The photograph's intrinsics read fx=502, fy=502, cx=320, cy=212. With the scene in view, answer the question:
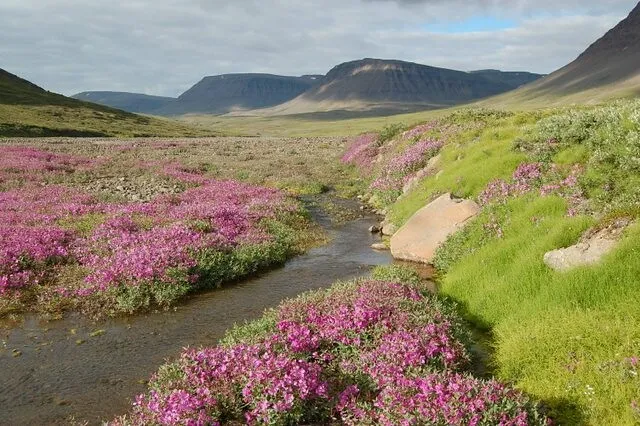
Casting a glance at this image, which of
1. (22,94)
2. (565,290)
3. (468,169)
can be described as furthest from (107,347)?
(22,94)

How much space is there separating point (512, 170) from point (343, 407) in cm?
1361

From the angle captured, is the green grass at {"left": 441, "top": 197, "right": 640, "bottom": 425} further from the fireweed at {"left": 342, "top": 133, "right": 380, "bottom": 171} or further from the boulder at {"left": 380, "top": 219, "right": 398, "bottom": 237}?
the fireweed at {"left": 342, "top": 133, "right": 380, "bottom": 171}

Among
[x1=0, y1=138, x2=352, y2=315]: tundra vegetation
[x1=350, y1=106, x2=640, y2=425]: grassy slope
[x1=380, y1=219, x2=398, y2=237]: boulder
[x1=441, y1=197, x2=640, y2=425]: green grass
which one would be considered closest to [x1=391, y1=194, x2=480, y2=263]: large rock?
[x1=350, y1=106, x2=640, y2=425]: grassy slope

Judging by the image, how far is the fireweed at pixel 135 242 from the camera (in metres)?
14.7

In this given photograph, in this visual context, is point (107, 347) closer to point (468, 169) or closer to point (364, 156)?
point (468, 169)

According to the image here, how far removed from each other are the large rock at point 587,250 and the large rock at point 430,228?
5.31 metres

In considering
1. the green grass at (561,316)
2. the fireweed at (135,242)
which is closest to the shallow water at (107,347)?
the fireweed at (135,242)

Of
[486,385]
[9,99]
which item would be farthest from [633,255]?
[9,99]

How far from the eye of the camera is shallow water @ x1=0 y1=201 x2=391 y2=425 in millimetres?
9094

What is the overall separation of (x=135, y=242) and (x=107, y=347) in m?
6.79

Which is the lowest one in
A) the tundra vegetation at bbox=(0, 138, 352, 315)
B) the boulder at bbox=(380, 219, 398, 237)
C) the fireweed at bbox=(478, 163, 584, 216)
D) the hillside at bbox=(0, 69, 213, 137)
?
the boulder at bbox=(380, 219, 398, 237)

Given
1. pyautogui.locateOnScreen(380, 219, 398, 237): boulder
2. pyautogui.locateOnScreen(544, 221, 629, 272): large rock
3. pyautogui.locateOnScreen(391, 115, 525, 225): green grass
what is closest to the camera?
pyautogui.locateOnScreen(544, 221, 629, 272): large rock

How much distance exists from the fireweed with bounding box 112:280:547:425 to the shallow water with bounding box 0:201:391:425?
111 cm

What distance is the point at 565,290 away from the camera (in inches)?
415
